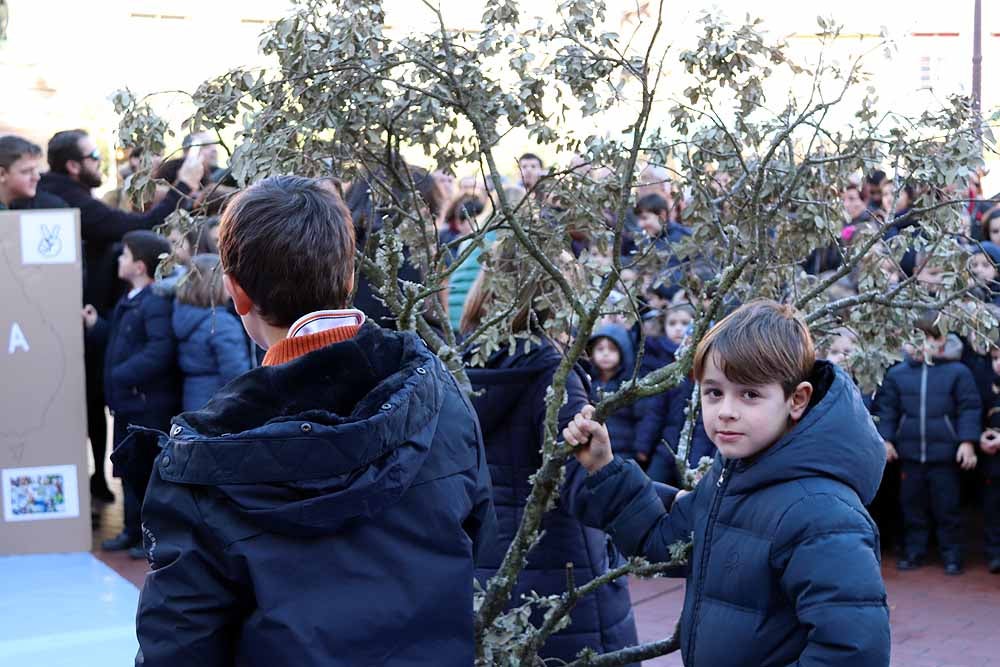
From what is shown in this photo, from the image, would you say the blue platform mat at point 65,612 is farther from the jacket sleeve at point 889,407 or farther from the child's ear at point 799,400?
the jacket sleeve at point 889,407

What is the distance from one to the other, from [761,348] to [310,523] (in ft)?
3.37

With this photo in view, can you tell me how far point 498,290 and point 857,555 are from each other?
138 cm

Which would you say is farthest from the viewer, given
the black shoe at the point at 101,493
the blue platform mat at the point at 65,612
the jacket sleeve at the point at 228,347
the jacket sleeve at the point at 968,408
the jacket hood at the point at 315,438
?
the black shoe at the point at 101,493

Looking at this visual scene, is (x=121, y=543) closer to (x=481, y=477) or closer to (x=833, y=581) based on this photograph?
(x=481, y=477)

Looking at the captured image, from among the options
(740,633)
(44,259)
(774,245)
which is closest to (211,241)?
(44,259)

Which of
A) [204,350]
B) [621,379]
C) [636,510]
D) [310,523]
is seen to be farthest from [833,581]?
[204,350]

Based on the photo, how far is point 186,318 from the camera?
7.56 meters

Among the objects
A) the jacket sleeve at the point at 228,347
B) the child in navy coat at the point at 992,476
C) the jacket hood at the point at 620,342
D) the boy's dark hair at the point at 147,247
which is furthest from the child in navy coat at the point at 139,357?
the child in navy coat at the point at 992,476

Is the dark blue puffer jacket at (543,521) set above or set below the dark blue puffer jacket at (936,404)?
above

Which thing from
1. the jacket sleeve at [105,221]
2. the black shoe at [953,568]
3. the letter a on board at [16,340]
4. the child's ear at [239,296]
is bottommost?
the black shoe at [953,568]

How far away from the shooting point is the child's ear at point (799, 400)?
2475mm

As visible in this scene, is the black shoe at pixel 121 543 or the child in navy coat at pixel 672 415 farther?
the black shoe at pixel 121 543

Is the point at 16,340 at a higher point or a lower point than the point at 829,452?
lower

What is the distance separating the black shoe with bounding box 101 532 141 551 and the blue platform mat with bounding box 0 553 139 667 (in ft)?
2.03
